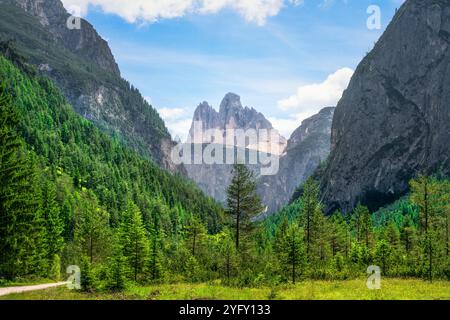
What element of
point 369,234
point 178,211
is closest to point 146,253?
point 369,234

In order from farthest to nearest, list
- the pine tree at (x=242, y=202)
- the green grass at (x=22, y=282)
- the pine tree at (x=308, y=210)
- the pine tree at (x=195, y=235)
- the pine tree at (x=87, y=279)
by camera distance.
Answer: the pine tree at (x=195, y=235)
the pine tree at (x=308, y=210)
the pine tree at (x=242, y=202)
the green grass at (x=22, y=282)
the pine tree at (x=87, y=279)

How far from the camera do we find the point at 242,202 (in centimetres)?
3925

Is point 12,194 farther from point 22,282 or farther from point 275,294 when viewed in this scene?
point 275,294

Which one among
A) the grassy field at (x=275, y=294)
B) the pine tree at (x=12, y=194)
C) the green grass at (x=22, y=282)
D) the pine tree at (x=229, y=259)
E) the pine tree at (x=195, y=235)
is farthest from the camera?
the pine tree at (x=195, y=235)

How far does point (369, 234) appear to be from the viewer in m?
60.8

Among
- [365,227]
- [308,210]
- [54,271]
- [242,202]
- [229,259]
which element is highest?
[242,202]

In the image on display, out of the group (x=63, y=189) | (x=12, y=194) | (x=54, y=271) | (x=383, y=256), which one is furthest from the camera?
(x=63, y=189)

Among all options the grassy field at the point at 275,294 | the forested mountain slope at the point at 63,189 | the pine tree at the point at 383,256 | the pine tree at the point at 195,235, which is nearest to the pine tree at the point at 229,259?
the grassy field at the point at 275,294

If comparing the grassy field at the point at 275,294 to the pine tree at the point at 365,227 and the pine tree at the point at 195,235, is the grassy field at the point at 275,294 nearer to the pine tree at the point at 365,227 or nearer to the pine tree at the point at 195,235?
the pine tree at the point at 195,235

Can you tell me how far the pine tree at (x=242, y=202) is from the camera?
38.9 m

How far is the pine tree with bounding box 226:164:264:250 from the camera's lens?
38.9 metres
